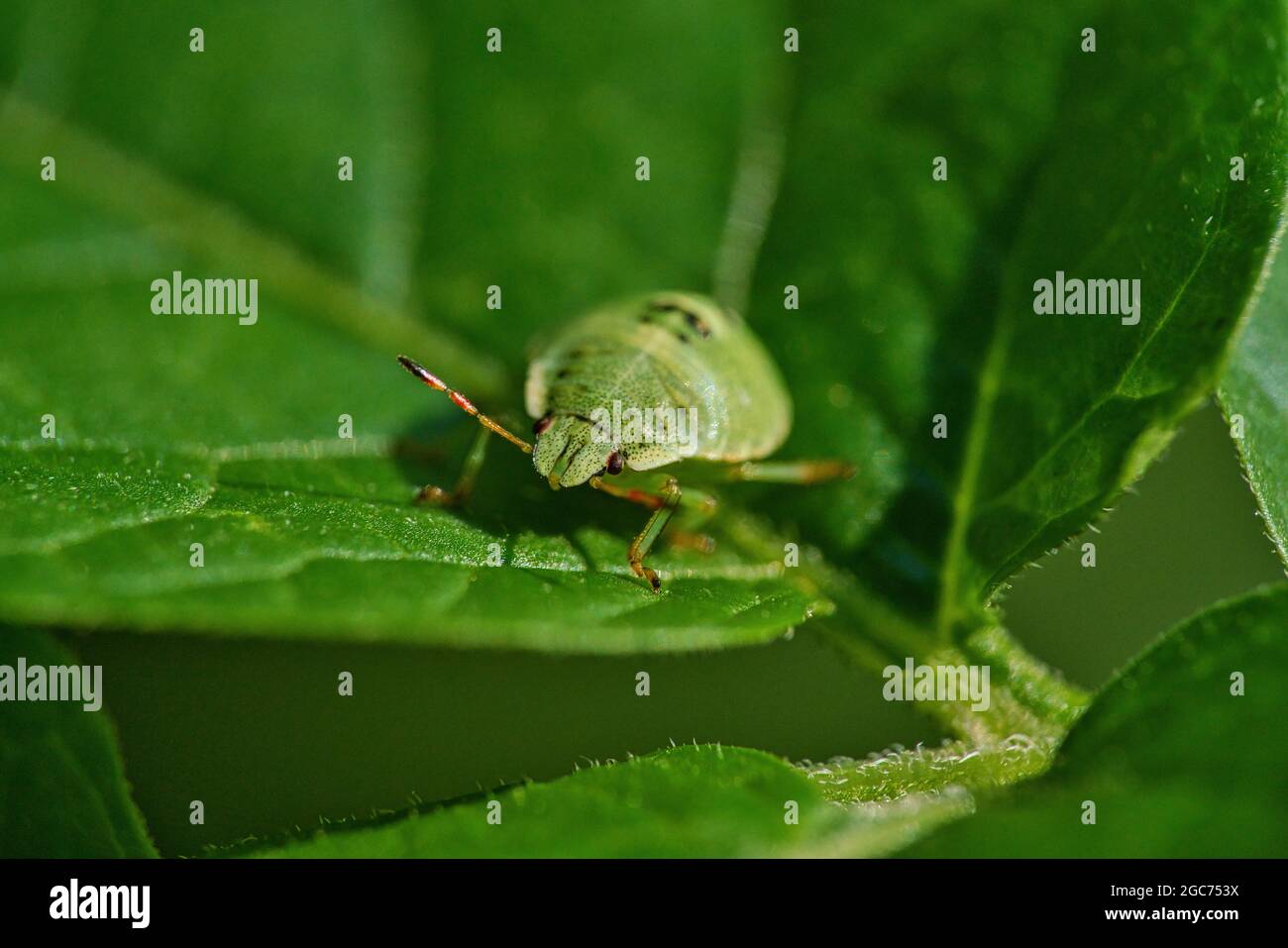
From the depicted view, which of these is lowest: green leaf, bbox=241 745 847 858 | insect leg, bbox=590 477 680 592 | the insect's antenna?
green leaf, bbox=241 745 847 858

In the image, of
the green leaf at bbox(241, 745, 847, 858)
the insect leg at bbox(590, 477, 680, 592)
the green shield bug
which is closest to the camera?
the green leaf at bbox(241, 745, 847, 858)

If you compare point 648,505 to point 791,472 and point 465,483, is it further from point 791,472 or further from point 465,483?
point 465,483

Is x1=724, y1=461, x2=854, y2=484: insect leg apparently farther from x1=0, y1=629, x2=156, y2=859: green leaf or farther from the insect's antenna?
x1=0, y1=629, x2=156, y2=859: green leaf

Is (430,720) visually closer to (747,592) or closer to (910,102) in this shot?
(747,592)

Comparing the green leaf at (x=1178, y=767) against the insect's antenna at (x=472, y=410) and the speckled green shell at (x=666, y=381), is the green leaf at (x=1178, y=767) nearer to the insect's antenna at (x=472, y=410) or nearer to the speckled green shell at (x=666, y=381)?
the speckled green shell at (x=666, y=381)

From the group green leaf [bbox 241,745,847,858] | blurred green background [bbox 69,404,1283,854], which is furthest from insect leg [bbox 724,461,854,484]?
green leaf [bbox 241,745,847,858]

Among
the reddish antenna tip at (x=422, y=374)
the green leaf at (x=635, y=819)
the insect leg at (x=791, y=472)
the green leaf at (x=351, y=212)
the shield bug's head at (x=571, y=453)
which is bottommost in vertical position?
the green leaf at (x=635, y=819)

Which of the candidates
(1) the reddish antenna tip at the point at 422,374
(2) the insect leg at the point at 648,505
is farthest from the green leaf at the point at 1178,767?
(1) the reddish antenna tip at the point at 422,374
